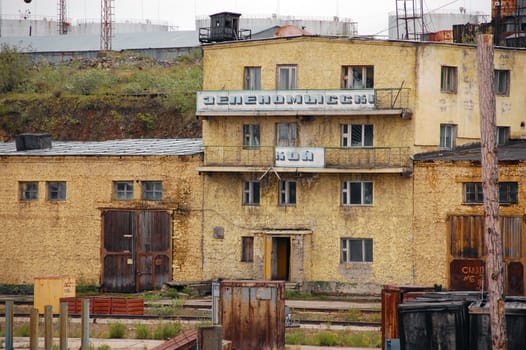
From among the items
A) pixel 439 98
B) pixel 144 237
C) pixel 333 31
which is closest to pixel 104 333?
pixel 144 237

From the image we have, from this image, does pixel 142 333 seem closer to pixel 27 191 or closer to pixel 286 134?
pixel 286 134

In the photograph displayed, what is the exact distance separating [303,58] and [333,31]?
42.0 meters

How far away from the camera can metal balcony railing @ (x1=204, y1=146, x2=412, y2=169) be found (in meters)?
47.6

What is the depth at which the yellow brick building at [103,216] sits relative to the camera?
4941 cm

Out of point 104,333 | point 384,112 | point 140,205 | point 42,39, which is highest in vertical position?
point 42,39

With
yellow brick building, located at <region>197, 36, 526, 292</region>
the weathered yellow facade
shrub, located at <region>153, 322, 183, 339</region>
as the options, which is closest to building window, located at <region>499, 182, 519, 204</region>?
the weathered yellow facade

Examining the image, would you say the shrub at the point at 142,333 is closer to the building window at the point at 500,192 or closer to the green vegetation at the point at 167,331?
the green vegetation at the point at 167,331

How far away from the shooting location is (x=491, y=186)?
23969mm

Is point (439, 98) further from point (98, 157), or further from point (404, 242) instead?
point (98, 157)

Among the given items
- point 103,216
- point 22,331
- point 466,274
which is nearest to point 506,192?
point 466,274

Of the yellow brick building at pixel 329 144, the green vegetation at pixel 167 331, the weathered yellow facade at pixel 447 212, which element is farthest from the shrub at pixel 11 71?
the green vegetation at pixel 167 331

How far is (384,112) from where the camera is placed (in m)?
47.1

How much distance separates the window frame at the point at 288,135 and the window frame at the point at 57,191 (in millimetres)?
8761

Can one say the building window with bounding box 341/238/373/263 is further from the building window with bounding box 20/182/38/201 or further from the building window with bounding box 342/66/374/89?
the building window with bounding box 20/182/38/201
